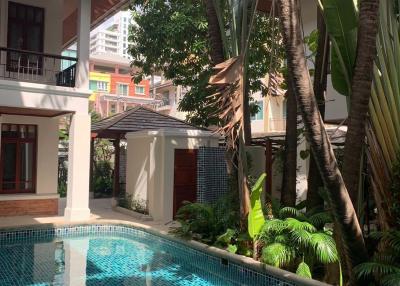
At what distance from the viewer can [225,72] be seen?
7098 mm

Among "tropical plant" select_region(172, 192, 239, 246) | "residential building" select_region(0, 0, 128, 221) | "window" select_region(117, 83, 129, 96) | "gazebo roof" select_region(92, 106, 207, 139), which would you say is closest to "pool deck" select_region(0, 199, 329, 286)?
"tropical plant" select_region(172, 192, 239, 246)

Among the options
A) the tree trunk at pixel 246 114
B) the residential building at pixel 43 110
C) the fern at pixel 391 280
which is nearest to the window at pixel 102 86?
the residential building at pixel 43 110

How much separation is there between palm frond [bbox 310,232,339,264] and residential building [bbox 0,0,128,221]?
7413 millimetres

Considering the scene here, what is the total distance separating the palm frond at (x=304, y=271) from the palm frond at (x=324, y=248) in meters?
0.24

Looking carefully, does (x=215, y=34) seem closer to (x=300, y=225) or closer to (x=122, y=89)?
(x=300, y=225)

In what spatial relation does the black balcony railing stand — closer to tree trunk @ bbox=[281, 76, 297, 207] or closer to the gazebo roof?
the gazebo roof

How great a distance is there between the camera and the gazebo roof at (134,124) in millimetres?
16297

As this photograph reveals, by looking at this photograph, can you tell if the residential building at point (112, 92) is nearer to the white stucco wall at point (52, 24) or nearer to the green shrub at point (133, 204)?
the green shrub at point (133, 204)

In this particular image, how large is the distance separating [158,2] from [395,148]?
32.8ft

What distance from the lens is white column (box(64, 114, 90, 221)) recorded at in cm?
1254

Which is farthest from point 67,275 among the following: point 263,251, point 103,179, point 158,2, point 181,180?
point 103,179

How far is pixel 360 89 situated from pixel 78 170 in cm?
889

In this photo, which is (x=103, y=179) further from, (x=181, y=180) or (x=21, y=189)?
(x=181, y=180)

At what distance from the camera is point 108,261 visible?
373 inches
